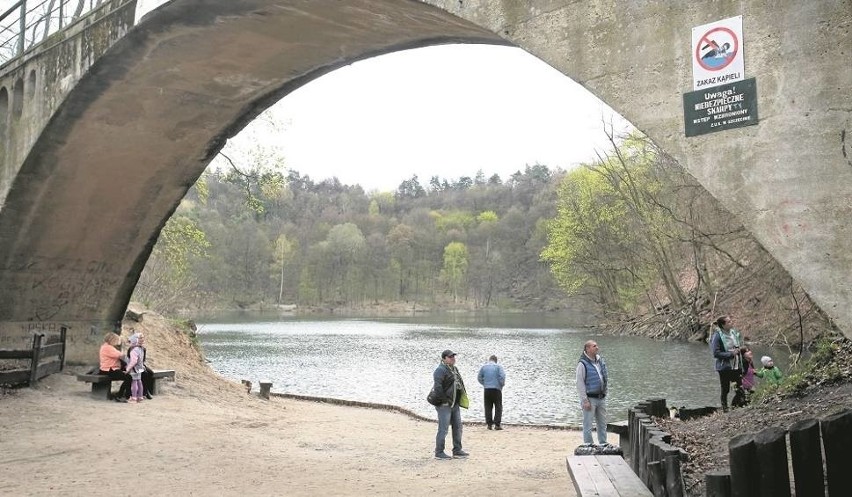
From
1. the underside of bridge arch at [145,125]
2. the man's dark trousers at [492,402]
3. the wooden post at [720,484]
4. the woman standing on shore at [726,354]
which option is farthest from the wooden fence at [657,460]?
the man's dark trousers at [492,402]

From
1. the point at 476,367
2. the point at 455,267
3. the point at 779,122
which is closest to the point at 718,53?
the point at 779,122

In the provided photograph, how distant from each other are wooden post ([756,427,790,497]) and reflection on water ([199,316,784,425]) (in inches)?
483

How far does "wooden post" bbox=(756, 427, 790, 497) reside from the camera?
3.16 m

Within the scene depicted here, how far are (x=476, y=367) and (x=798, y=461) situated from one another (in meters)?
22.8

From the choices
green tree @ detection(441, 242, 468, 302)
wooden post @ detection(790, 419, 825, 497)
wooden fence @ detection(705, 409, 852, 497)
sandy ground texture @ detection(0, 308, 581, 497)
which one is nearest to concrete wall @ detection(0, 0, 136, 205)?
sandy ground texture @ detection(0, 308, 581, 497)

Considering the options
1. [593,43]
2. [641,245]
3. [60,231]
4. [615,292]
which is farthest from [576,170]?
[593,43]

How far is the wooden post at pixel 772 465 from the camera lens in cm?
316

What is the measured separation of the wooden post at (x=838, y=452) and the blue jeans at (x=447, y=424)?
6.17 m

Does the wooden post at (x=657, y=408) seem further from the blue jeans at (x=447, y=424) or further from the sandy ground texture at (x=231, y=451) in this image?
the blue jeans at (x=447, y=424)

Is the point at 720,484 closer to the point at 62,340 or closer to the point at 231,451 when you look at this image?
the point at 231,451

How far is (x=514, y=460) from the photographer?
9.15m

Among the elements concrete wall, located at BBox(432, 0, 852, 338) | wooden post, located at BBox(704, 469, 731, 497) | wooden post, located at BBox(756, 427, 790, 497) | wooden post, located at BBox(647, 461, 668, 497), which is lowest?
wooden post, located at BBox(647, 461, 668, 497)

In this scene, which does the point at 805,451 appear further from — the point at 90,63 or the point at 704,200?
the point at 704,200

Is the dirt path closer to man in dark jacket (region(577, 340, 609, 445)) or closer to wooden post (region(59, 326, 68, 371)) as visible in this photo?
wooden post (region(59, 326, 68, 371))
